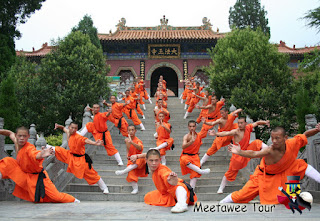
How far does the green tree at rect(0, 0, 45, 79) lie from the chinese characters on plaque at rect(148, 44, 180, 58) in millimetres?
9449

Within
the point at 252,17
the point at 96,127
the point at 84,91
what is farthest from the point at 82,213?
the point at 252,17

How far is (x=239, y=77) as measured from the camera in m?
12.5

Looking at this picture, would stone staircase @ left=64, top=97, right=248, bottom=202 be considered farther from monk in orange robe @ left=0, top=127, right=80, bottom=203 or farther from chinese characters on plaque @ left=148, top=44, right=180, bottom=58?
chinese characters on plaque @ left=148, top=44, right=180, bottom=58

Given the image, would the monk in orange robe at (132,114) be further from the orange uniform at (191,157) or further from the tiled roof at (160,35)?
the tiled roof at (160,35)

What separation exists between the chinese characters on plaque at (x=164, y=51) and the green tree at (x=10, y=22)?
31.0 feet

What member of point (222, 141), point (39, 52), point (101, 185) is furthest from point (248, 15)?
point (101, 185)

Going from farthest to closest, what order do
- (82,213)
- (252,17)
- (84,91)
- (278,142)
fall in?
1. (252,17)
2. (84,91)
3. (278,142)
4. (82,213)

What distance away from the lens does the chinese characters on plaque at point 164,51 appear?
22.6 metres

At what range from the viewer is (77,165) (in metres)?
5.66

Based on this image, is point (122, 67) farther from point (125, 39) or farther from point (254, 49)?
point (254, 49)

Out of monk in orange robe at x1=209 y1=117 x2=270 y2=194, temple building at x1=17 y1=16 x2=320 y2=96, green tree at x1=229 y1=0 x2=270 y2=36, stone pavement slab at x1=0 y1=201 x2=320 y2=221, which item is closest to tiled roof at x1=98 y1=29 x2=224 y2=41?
temple building at x1=17 y1=16 x2=320 y2=96

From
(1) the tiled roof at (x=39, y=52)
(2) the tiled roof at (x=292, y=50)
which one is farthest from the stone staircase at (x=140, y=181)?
(2) the tiled roof at (x=292, y=50)

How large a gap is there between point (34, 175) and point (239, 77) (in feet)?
32.5

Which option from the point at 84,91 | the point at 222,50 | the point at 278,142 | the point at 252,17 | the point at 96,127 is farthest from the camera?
the point at 252,17
